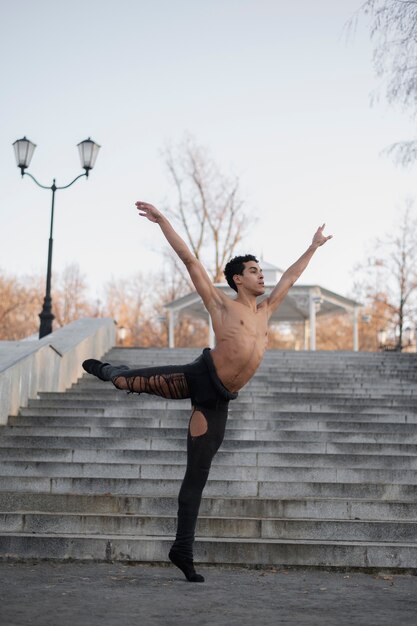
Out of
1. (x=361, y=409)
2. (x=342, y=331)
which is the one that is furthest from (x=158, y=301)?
(x=361, y=409)

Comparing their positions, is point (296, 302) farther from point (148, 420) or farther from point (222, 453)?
point (222, 453)

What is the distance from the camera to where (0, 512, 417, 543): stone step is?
6.88 m

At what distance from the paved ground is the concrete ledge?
4.60 m

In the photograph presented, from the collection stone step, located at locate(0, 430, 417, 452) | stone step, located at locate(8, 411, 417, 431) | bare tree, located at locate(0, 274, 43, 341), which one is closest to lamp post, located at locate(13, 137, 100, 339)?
stone step, located at locate(8, 411, 417, 431)

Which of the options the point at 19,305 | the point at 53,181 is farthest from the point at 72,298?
the point at 53,181

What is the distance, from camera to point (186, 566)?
565 cm

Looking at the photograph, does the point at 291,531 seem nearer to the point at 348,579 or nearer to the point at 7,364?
the point at 348,579

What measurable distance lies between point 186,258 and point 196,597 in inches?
85.6

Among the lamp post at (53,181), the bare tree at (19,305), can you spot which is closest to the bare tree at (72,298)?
→ the bare tree at (19,305)

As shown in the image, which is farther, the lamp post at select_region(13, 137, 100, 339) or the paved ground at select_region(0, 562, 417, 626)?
the lamp post at select_region(13, 137, 100, 339)

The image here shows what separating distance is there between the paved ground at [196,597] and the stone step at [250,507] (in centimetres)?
112

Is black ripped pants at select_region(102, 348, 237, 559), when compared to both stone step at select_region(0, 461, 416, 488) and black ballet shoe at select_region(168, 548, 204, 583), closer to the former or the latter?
black ballet shoe at select_region(168, 548, 204, 583)

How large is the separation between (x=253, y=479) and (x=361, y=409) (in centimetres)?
370

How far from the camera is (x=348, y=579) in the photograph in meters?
6.04
